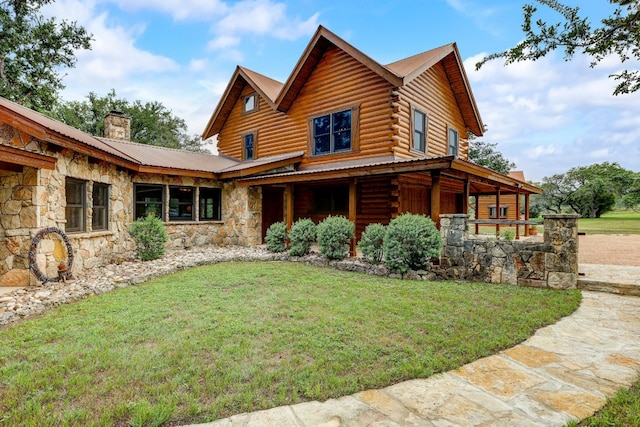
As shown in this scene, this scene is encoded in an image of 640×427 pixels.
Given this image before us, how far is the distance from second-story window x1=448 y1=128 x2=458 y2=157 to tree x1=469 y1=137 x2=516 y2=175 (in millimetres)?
22173

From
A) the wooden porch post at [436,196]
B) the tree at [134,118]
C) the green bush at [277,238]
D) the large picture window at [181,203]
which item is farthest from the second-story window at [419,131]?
the tree at [134,118]

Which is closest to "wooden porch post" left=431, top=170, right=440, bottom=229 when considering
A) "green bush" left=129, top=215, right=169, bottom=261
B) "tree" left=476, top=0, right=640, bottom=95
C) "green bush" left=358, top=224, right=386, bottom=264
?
"green bush" left=358, top=224, right=386, bottom=264

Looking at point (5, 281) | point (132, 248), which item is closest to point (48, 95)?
point (132, 248)

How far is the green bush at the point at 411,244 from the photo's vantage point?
286 inches

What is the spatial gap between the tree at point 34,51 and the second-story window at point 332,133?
57.8 feet

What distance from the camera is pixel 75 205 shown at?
7.63 m

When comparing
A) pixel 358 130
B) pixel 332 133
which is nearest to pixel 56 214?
pixel 332 133

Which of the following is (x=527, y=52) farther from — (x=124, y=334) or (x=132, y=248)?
(x=132, y=248)

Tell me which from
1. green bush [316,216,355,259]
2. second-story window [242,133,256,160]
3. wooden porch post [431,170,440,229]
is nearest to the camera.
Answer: wooden porch post [431,170,440,229]

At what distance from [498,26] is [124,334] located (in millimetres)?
10433

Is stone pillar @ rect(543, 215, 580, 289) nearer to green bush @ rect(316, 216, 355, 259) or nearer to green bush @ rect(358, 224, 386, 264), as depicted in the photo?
green bush @ rect(358, 224, 386, 264)

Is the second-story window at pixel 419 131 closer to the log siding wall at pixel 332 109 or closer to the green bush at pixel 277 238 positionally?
the log siding wall at pixel 332 109

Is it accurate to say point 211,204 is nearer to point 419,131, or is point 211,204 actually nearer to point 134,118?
point 419,131

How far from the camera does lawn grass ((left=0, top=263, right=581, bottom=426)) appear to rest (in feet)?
8.60
